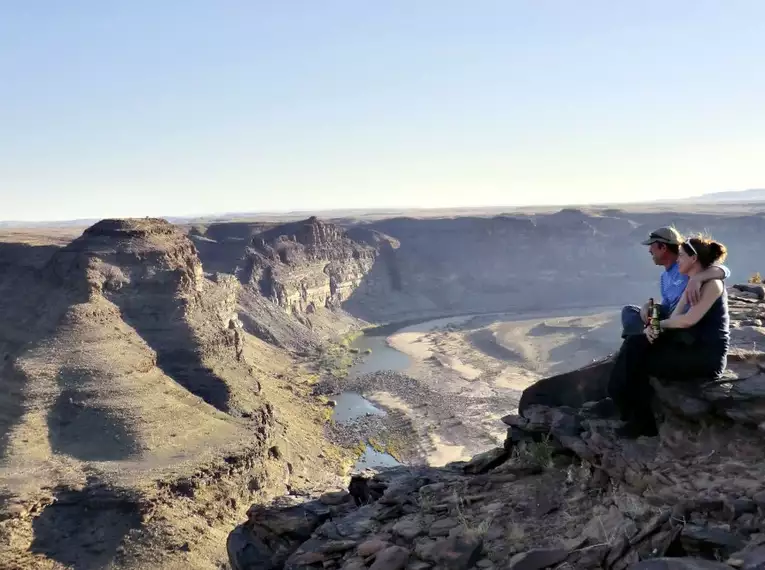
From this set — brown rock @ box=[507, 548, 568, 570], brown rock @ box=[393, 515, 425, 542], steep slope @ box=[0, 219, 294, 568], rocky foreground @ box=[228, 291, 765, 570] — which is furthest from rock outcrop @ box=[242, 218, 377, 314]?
brown rock @ box=[507, 548, 568, 570]

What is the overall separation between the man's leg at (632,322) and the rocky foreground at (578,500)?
0.80 metres

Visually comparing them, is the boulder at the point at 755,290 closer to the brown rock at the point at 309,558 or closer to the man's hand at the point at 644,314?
the man's hand at the point at 644,314

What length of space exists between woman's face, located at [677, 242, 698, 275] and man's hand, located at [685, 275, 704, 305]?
0.16m

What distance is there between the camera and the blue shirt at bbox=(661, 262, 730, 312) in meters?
8.17

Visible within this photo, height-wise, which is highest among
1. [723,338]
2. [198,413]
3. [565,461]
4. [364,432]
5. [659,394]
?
[723,338]

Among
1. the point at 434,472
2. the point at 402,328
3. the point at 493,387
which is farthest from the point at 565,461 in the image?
the point at 402,328

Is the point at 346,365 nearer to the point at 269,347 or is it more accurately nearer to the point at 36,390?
the point at 269,347

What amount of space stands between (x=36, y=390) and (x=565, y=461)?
26.0 m

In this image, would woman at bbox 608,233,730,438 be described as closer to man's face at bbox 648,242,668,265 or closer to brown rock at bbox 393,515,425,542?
man's face at bbox 648,242,668,265

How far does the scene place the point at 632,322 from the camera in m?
8.32

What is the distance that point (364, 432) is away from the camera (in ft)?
142

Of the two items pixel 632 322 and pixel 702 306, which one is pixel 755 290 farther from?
pixel 702 306

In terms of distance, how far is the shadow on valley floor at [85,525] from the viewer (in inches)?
892

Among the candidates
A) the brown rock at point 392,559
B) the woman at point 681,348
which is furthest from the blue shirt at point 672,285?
the brown rock at point 392,559
